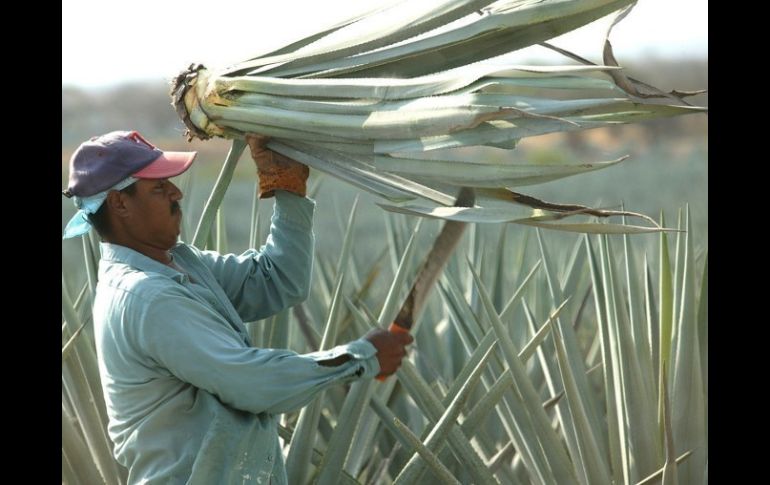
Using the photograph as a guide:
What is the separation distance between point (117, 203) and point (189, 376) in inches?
16.1

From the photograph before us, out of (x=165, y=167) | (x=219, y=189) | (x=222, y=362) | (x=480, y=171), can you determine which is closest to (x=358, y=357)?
(x=222, y=362)

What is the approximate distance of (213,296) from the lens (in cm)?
250

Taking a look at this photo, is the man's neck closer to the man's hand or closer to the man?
the man

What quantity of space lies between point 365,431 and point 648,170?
891 inches

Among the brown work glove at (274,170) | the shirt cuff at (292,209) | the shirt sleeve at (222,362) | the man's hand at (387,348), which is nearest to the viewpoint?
the shirt sleeve at (222,362)

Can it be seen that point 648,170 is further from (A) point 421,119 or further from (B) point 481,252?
(A) point 421,119

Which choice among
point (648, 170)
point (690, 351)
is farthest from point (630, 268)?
point (648, 170)

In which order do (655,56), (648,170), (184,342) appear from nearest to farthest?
(184,342), (648,170), (655,56)

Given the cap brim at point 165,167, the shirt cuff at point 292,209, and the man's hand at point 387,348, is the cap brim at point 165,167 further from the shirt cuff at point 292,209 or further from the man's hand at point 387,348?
the man's hand at point 387,348

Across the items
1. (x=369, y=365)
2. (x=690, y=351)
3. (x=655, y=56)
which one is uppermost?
(x=369, y=365)

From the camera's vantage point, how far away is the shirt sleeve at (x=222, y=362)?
2.29m

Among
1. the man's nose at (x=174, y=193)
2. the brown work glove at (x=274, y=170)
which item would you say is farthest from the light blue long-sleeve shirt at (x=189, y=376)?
the brown work glove at (x=274, y=170)

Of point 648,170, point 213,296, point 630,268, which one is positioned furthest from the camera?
point 648,170

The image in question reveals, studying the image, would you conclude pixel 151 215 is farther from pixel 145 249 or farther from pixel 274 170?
pixel 274 170
